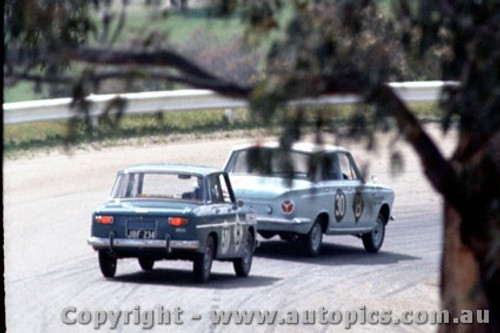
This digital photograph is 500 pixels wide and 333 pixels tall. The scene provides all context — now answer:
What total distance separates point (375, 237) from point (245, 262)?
3.86 metres

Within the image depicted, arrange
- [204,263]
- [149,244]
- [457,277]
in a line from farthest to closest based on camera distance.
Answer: [204,263]
[149,244]
[457,277]

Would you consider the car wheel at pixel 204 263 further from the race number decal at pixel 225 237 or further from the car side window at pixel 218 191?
the car side window at pixel 218 191

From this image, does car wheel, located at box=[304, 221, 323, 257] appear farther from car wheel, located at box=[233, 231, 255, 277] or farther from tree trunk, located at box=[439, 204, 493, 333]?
tree trunk, located at box=[439, 204, 493, 333]

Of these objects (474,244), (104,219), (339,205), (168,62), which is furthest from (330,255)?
(168,62)

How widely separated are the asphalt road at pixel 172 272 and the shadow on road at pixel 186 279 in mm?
13

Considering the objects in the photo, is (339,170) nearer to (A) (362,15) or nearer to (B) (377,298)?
Answer: (B) (377,298)

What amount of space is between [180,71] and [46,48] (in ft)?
2.70

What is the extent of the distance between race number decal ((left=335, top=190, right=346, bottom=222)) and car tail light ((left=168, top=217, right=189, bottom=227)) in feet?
13.5

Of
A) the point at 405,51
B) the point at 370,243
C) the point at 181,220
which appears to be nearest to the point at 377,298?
the point at 181,220

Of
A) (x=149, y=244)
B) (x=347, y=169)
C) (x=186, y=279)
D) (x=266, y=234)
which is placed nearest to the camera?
(x=149, y=244)

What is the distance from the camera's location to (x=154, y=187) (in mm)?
17516

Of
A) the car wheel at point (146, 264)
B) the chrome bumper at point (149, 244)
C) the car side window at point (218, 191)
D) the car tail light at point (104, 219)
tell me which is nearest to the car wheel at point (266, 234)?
the car side window at point (218, 191)

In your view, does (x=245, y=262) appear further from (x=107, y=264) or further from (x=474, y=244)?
(x=474, y=244)

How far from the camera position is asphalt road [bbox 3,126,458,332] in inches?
617
